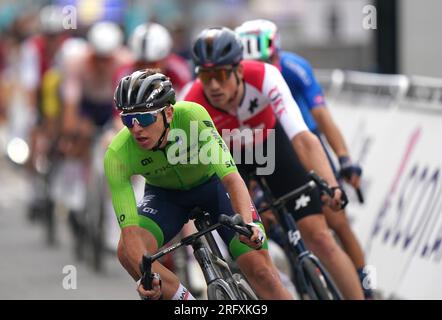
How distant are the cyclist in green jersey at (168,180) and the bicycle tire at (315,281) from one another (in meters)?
0.63

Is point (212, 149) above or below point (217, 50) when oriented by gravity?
below

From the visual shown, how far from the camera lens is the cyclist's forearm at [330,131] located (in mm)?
9039

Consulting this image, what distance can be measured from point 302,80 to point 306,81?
4cm

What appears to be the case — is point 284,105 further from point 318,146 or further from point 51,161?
point 51,161

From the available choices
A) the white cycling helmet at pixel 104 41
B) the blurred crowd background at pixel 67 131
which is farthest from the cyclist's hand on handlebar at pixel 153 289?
the white cycling helmet at pixel 104 41

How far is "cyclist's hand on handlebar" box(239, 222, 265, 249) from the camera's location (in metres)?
6.82

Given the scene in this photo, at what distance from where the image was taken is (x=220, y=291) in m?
7.14

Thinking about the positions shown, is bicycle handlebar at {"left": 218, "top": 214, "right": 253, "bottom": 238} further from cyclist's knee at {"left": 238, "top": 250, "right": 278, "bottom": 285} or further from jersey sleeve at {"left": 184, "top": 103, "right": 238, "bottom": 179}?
cyclist's knee at {"left": 238, "top": 250, "right": 278, "bottom": 285}

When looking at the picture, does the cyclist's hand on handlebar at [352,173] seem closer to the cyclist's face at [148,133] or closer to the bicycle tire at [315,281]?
the bicycle tire at [315,281]

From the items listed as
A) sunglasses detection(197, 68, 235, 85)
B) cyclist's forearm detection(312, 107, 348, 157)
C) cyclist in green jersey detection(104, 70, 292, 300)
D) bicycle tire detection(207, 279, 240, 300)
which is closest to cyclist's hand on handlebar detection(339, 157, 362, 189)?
cyclist's forearm detection(312, 107, 348, 157)

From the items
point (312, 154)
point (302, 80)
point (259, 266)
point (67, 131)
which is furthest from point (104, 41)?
point (259, 266)

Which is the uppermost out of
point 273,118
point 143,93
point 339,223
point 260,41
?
point 260,41

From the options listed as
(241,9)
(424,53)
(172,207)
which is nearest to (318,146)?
(172,207)

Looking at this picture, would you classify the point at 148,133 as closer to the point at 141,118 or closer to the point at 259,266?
the point at 141,118
